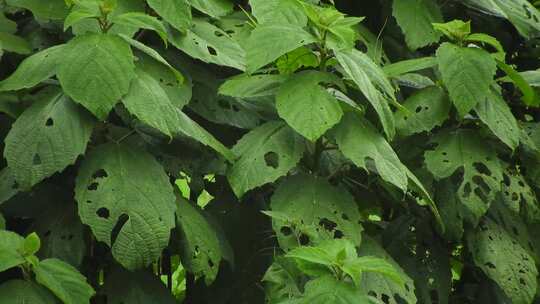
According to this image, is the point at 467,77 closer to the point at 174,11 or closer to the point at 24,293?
the point at 174,11

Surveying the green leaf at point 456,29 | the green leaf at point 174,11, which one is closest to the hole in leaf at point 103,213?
the green leaf at point 174,11

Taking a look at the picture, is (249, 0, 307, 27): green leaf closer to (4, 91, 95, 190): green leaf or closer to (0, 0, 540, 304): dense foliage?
(0, 0, 540, 304): dense foliage

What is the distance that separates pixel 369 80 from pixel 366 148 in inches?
7.9

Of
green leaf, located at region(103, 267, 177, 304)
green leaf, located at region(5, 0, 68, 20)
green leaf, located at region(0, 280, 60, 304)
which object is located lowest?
green leaf, located at region(103, 267, 177, 304)

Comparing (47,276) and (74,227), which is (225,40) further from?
(47,276)

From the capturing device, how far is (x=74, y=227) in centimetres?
329

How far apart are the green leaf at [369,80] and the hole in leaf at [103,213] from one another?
0.75 m

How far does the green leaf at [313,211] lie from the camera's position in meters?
3.23

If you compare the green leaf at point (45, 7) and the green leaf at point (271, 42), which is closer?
the green leaf at point (271, 42)

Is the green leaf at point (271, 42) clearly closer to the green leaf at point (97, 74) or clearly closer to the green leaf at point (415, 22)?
the green leaf at point (97, 74)

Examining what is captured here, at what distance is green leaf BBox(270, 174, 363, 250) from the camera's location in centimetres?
323

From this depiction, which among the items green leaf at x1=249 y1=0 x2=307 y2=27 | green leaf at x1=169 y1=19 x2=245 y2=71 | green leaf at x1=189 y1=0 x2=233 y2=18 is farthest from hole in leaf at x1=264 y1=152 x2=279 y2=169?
green leaf at x1=189 y1=0 x2=233 y2=18

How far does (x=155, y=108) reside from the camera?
9.98 feet

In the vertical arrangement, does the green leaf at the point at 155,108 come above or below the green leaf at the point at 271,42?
below
